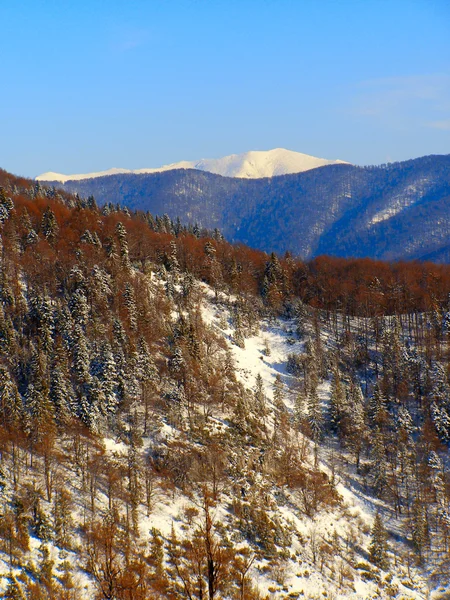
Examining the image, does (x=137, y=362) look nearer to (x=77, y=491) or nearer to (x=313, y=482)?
(x=77, y=491)

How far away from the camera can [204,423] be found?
2432 inches

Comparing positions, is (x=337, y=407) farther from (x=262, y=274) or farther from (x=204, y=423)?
(x=262, y=274)

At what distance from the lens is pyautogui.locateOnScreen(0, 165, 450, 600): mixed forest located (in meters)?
41.2

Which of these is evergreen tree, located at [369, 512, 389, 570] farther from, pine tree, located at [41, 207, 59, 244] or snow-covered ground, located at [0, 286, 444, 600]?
pine tree, located at [41, 207, 59, 244]

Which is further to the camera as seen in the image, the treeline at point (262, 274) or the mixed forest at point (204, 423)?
the treeline at point (262, 274)

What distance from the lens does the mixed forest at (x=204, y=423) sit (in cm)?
4125

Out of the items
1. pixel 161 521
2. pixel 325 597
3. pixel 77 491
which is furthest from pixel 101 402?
pixel 325 597

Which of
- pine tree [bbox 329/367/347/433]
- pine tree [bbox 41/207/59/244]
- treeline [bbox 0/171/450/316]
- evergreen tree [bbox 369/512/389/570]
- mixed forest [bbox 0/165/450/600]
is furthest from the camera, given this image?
treeline [bbox 0/171/450/316]

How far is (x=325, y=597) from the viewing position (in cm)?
4238

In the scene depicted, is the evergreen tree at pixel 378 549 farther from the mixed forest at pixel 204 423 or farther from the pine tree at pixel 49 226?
Answer: the pine tree at pixel 49 226

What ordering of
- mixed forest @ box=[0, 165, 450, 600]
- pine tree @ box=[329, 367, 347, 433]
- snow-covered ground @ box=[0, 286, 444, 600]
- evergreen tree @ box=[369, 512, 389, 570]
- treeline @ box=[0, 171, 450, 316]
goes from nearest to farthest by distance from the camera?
mixed forest @ box=[0, 165, 450, 600]
snow-covered ground @ box=[0, 286, 444, 600]
evergreen tree @ box=[369, 512, 389, 570]
pine tree @ box=[329, 367, 347, 433]
treeline @ box=[0, 171, 450, 316]

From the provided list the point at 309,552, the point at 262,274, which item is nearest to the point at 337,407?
the point at 309,552

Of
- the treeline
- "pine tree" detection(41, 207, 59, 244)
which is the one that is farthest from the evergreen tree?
"pine tree" detection(41, 207, 59, 244)

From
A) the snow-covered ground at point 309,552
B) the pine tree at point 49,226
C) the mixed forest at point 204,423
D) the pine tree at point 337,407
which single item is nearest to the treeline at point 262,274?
the mixed forest at point 204,423
